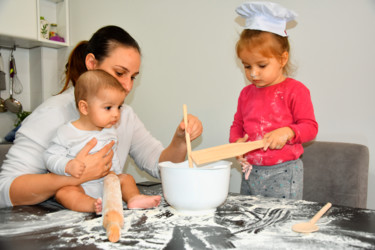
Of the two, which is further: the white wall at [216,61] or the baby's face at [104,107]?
the white wall at [216,61]

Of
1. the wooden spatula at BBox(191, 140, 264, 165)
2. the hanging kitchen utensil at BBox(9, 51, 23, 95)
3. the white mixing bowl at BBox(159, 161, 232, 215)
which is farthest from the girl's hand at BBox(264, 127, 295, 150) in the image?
the hanging kitchen utensil at BBox(9, 51, 23, 95)

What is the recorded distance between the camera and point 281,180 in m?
1.22

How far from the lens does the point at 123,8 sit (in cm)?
238

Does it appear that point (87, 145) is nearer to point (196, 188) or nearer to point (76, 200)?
point (76, 200)

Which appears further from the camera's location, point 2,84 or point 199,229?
point 2,84

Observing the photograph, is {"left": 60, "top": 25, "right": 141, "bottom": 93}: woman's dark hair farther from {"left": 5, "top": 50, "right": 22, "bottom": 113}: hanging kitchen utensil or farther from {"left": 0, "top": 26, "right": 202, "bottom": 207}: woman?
{"left": 5, "top": 50, "right": 22, "bottom": 113}: hanging kitchen utensil

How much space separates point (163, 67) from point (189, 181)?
1.57 meters

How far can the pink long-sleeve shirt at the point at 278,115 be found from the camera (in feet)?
3.88

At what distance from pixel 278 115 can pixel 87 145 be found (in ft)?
2.31

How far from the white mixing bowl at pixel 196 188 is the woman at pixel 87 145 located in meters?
0.17


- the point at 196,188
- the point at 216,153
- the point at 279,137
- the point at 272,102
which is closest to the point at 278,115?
the point at 272,102

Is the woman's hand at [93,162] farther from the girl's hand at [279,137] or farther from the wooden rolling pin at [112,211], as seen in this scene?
the girl's hand at [279,137]

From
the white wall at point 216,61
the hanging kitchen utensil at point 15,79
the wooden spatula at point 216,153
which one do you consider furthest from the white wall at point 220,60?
the wooden spatula at point 216,153

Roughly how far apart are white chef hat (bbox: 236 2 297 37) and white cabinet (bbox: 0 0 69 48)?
72.0 inches
